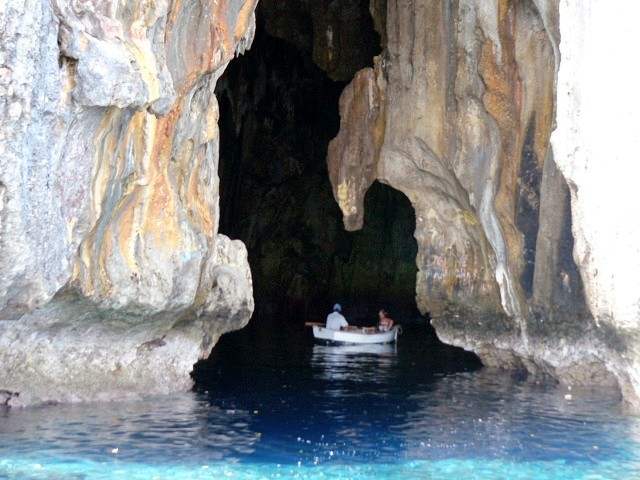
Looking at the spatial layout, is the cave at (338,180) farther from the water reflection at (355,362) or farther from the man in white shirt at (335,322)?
the man in white shirt at (335,322)

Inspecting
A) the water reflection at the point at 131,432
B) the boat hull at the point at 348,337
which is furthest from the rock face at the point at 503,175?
the water reflection at the point at 131,432

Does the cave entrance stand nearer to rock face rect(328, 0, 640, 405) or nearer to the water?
rock face rect(328, 0, 640, 405)

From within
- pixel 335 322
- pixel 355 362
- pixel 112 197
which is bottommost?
pixel 355 362

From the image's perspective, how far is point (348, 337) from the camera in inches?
840

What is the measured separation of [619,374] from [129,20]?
7340 mm

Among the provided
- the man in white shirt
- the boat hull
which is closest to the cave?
the boat hull

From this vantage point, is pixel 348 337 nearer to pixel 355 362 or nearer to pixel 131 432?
pixel 355 362

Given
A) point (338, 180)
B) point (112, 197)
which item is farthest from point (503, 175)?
point (112, 197)

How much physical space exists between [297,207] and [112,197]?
19260 mm

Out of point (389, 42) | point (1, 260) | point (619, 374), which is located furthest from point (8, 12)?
point (389, 42)

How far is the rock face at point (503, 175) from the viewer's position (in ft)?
32.2

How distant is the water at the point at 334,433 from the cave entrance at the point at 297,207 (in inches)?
536

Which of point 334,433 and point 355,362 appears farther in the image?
point 355,362

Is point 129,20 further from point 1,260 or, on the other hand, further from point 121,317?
point 121,317
